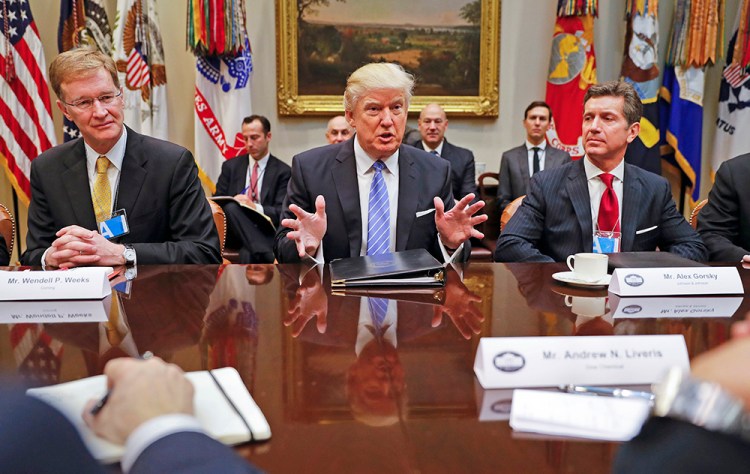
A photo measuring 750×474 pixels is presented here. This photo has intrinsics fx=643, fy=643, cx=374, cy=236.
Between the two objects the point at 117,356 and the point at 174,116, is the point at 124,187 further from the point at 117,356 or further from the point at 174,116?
the point at 174,116

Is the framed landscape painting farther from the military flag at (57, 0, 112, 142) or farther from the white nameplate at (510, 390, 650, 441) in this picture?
the white nameplate at (510, 390, 650, 441)

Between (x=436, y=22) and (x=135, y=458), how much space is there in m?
6.14

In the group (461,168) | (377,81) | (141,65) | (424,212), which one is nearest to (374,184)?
(424,212)

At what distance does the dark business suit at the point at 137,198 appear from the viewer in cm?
254

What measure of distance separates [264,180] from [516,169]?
2.28 meters

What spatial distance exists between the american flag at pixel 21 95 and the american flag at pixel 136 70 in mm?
671

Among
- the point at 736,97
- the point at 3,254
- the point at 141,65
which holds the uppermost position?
the point at 141,65

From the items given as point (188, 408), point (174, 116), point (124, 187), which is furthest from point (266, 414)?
point (174, 116)

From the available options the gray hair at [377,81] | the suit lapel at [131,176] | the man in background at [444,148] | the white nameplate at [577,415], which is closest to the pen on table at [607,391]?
the white nameplate at [577,415]

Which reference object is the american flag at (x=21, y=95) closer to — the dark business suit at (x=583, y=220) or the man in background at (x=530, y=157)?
the man in background at (x=530, y=157)

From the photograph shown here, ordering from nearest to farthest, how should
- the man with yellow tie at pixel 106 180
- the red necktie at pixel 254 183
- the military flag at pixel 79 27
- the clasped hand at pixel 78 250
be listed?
the clasped hand at pixel 78 250, the man with yellow tie at pixel 106 180, the military flag at pixel 79 27, the red necktie at pixel 254 183

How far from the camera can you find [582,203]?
268 centimetres

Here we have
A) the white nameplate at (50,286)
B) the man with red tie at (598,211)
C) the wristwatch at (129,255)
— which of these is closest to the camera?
the white nameplate at (50,286)

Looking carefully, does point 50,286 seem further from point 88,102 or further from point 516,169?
point 516,169
